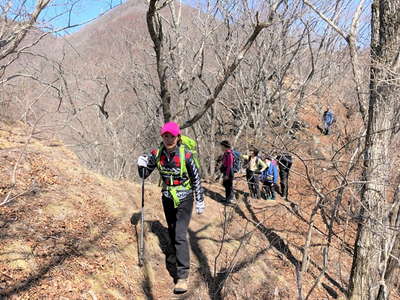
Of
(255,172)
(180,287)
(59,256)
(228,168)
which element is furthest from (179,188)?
(255,172)

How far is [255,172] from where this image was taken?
28.0 feet

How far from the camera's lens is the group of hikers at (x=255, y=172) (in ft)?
24.3

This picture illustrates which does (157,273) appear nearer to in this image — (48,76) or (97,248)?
(97,248)

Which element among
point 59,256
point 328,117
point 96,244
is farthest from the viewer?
point 328,117

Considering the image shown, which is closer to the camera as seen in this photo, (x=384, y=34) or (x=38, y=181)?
(x=384, y=34)

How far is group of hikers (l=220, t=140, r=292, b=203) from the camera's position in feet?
24.3

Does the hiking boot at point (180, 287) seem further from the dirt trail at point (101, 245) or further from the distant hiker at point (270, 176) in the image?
the distant hiker at point (270, 176)

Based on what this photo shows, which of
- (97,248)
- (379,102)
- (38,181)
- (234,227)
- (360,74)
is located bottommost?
(234,227)

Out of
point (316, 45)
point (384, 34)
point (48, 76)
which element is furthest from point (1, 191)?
point (316, 45)

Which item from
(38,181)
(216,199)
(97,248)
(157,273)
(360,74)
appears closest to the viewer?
(97,248)

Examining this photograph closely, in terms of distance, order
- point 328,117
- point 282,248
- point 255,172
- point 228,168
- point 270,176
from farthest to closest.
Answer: point 328,117
point 270,176
point 255,172
point 228,168
point 282,248

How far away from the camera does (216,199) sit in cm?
815

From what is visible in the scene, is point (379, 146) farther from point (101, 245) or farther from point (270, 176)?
point (270, 176)

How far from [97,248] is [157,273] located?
0.83 metres
